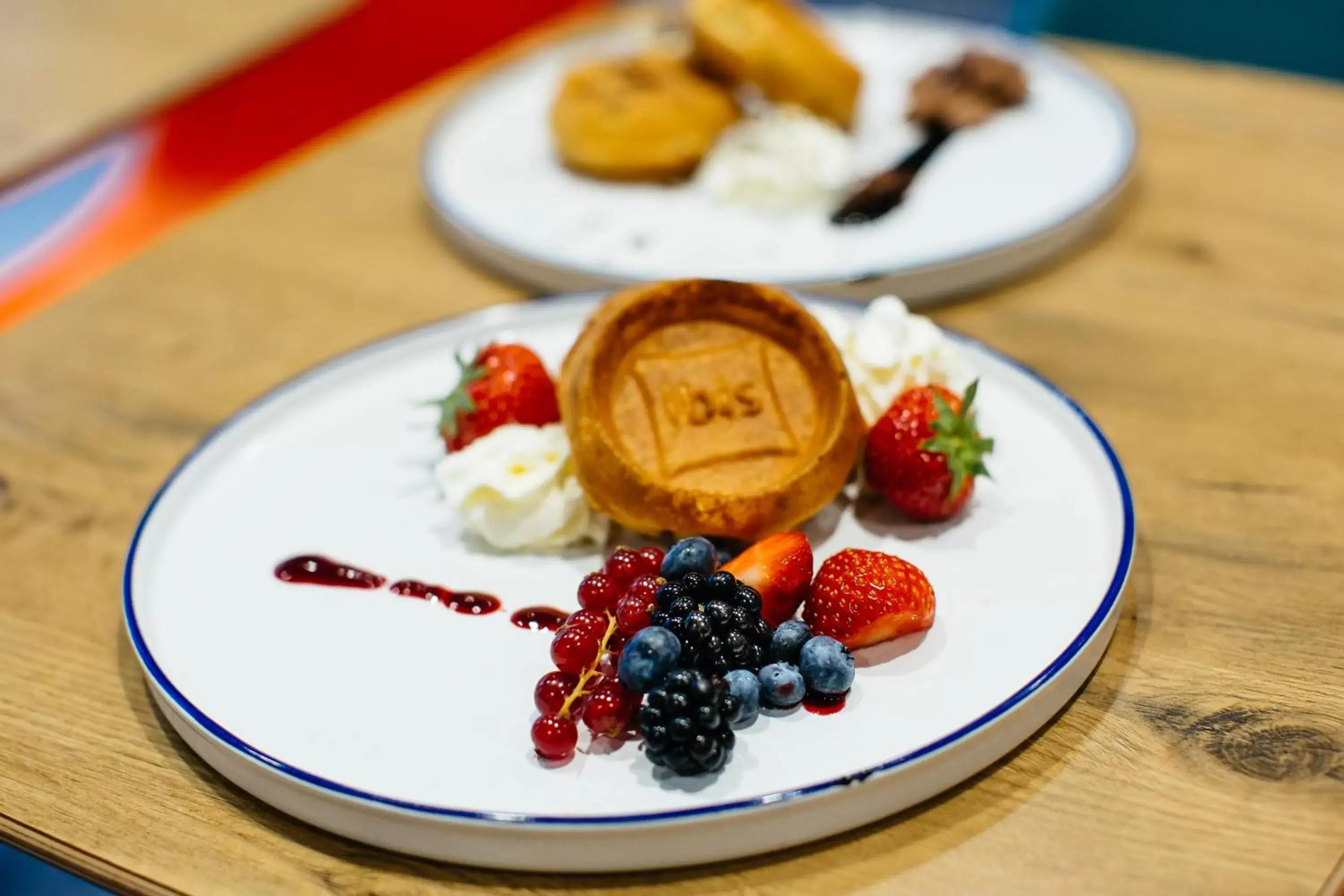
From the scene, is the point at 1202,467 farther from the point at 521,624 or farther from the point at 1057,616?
the point at 521,624

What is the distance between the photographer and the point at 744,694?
111 cm

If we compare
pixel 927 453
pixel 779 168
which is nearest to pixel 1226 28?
pixel 779 168

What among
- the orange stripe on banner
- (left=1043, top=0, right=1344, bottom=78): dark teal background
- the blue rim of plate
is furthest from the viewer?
the orange stripe on banner

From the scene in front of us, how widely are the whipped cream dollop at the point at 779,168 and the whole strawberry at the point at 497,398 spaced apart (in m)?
0.74

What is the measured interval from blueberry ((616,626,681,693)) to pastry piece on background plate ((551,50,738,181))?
4.38 ft

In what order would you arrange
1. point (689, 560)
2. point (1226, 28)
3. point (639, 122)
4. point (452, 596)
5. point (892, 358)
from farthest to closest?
point (1226, 28) < point (639, 122) < point (892, 358) < point (452, 596) < point (689, 560)

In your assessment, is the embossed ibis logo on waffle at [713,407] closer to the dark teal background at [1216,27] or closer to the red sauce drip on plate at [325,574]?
the red sauce drip on plate at [325,574]

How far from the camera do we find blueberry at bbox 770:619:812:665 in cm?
118

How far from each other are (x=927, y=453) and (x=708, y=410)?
255mm

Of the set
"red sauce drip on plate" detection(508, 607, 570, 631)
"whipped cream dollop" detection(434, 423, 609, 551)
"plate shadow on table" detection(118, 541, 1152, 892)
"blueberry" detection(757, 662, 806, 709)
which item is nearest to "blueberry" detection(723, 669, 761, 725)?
"blueberry" detection(757, 662, 806, 709)

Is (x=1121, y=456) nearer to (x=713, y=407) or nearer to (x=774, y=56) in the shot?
(x=713, y=407)

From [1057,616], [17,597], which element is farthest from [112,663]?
[1057,616]

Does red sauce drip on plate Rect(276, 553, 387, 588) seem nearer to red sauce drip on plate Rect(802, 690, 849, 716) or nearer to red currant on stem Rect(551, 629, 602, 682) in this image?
red currant on stem Rect(551, 629, 602, 682)

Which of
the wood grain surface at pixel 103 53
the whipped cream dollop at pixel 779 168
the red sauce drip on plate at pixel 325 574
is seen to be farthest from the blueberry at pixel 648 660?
the wood grain surface at pixel 103 53
